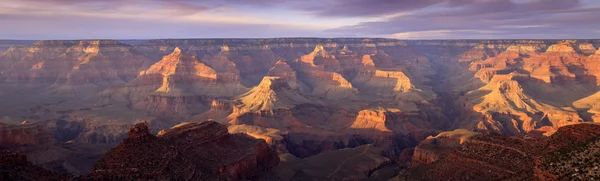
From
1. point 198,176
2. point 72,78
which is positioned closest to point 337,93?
point 72,78

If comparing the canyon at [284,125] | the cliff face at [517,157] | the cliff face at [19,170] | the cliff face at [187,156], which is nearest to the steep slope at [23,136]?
the canyon at [284,125]

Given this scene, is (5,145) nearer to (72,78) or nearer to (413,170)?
(413,170)

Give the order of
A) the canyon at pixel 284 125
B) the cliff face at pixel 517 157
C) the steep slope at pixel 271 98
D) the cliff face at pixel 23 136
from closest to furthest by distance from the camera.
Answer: the cliff face at pixel 517 157
the canyon at pixel 284 125
the cliff face at pixel 23 136
the steep slope at pixel 271 98

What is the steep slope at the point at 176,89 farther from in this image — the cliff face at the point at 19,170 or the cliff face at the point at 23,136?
the cliff face at the point at 19,170

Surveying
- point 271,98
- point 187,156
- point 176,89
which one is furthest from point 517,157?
point 176,89

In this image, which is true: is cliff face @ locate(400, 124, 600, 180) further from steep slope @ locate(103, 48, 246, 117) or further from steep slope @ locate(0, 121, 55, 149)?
steep slope @ locate(103, 48, 246, 117)

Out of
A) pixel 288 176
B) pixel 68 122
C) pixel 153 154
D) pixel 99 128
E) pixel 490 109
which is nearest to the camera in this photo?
pixel 153 154

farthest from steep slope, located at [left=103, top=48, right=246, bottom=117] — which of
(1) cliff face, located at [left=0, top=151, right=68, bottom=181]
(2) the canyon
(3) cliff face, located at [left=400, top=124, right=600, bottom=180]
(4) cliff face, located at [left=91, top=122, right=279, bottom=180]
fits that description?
(1) cliff face, located at [left=0, top=151, right=68, bottom=181]

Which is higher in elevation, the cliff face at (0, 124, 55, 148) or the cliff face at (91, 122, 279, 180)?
the cliff face at (91, 122, 279, 180)

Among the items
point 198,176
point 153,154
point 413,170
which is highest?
point 153,154
